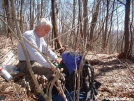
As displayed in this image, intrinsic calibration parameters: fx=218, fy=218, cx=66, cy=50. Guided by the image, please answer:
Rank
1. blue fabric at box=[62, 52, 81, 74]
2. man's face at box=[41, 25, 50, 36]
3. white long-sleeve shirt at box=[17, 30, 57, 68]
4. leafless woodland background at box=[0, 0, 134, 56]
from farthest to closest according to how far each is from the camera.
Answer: man's face at box=[41, 25, 50, 36], blue fabric at box=[62, 52, 81, 74], white long-sleeve shirt at box=[17, 30, 57, 68], leafless woodland background at box=[0, 0, 134, 56]

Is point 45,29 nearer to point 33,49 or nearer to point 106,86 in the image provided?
point 33,49

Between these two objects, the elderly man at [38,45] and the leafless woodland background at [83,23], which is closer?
the leafless woodland background at [83,23]

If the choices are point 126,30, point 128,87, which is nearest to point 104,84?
point 128,87

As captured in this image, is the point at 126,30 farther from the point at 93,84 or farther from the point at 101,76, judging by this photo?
the point at 93,84

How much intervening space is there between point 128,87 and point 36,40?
2.03 metres

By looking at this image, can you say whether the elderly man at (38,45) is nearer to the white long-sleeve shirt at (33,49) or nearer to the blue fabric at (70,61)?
the white long-sleeve shirt at (33,49)

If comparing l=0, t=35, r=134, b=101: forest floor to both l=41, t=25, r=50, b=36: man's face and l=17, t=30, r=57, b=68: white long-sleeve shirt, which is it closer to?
l=17, t=30, r=57, b=68: white long-sleeve shirt

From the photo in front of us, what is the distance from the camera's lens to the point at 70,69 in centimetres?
327

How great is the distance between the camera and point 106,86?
4293 mm

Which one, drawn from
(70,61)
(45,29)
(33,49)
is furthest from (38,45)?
(70,61)

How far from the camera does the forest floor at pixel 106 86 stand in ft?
10.4

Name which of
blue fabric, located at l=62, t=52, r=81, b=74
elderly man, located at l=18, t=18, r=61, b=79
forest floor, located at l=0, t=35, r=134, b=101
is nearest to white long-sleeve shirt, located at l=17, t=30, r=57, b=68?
elderly man, located at l=18, t=18, r=61, b=79

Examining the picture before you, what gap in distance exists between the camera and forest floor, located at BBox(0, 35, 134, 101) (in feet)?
10.4

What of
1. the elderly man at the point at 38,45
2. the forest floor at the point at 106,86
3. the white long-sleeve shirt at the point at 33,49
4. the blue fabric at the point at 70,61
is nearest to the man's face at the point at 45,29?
the elderly man at the point at 38,45
